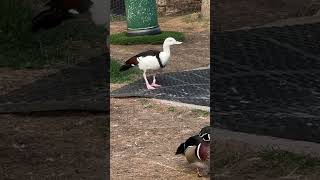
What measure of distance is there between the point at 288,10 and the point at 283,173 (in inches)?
381

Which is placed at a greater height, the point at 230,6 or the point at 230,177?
the point at 230,177

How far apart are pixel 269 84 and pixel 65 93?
2105 millimetres

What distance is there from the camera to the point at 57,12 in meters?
9.26

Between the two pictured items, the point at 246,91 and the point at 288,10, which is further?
the point at 288,10

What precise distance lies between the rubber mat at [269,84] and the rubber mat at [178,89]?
167 millimetres

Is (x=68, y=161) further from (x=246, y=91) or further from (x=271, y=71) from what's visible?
(x=271, y=71)

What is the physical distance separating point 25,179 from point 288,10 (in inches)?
395

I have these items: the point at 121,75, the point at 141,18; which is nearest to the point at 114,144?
the point at 121,75

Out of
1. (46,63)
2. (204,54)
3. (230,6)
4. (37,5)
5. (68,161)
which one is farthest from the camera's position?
(230,6)

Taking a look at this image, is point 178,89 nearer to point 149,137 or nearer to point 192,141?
point 149,137

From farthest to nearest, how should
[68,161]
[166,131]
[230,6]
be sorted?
[230,6] → [166,131] → [68,161]

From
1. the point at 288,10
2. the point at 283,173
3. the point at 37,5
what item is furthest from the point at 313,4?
the point at 283,173

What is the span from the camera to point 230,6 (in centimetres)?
1400

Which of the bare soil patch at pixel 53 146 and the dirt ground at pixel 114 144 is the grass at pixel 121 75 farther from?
the bare soil patch at pixel 53 146
